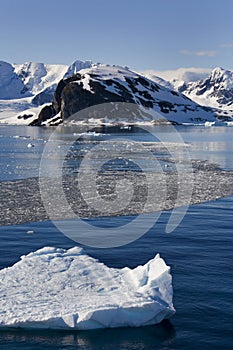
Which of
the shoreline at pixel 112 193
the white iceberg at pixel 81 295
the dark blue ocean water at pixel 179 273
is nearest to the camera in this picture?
the dark blue ocean water at pixel 179 273

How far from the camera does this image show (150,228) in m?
21.3

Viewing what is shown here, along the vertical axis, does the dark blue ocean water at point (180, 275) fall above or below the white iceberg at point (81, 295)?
below

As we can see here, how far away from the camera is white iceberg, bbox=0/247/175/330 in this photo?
11258mm

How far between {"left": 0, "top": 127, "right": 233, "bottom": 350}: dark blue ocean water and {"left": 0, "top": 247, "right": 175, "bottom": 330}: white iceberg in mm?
306

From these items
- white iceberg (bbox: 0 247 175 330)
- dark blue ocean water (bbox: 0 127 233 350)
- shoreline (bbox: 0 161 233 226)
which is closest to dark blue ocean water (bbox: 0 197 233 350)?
dark blue ocean water (bbox: 0 127 233 350)

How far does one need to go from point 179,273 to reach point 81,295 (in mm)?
4315

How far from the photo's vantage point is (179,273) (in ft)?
50.7

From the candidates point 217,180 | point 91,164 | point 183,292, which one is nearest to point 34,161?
point 91,164

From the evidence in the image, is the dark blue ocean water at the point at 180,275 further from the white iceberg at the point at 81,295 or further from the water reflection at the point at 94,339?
the white iceberg at the point at 81,295

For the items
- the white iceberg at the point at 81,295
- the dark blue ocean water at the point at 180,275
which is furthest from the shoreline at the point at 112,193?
the white iceberg at the point at 81,295

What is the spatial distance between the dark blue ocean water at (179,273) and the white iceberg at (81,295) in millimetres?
306

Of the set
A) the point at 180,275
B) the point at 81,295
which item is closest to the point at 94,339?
the point at 81,295

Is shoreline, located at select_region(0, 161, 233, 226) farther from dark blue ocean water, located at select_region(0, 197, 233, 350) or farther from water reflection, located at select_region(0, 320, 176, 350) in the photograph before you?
water reflection, located at select_region(0, 320, 176, 350)

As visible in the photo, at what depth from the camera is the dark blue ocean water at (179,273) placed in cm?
1100
